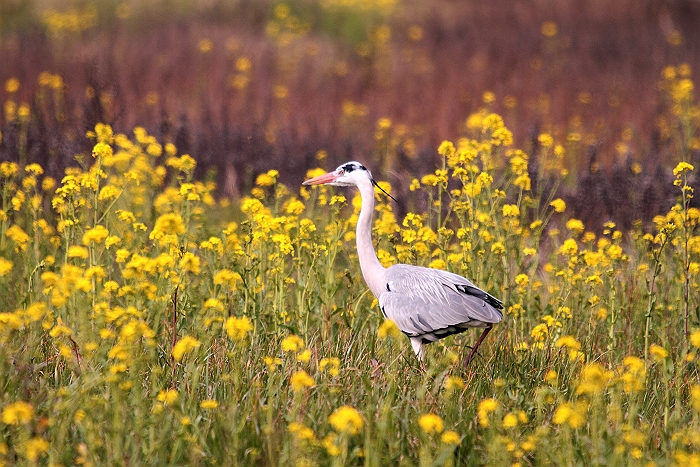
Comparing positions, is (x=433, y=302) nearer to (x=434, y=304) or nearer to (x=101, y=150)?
(x=434, y=304)

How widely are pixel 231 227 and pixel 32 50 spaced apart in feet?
32.4

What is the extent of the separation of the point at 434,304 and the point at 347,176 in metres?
1.05

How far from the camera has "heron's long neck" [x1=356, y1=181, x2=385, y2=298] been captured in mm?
5457

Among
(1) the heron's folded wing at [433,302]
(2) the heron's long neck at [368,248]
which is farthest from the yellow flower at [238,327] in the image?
(2) the heron's long neck at [368,248]

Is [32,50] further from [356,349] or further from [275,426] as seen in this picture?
[275,426]

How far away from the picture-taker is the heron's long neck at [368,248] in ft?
17.9

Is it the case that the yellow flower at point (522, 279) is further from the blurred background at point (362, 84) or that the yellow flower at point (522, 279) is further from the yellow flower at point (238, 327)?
the yellow flower at point (238, 327)

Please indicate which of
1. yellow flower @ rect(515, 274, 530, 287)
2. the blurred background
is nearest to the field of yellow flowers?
yellow flower @ rect(515, 274, 530, 287)

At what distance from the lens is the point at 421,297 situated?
5152 millimetres

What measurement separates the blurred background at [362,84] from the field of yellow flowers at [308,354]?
125cm

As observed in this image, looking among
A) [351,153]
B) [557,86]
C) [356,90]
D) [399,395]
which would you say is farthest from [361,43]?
[399,395]

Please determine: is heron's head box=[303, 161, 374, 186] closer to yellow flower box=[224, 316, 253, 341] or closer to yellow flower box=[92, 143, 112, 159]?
yellow flower box=[92, 143, 112, 159]

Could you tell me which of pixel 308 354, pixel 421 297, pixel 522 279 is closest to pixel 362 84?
pixel 522 279

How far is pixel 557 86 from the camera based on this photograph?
14.3m
